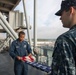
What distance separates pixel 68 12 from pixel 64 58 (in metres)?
0.31

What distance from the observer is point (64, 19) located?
59.9 inches

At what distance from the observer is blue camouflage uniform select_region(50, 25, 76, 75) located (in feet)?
4.52

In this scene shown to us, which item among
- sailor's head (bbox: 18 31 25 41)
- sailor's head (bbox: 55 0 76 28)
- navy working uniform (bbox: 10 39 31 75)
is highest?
sailor's head (bbox: 55 0 76 28)

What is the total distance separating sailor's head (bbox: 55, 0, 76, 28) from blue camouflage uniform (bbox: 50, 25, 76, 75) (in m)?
0.10

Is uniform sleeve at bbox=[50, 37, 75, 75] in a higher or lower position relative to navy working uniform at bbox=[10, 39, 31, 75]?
higher

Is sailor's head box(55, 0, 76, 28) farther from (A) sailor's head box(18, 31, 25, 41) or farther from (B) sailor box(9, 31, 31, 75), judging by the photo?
(B) sailor box(9, 31, 31, 75)

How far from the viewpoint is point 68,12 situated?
1.49 meters

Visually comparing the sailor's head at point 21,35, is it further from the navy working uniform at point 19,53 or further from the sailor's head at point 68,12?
the sailor's head at point 68,12

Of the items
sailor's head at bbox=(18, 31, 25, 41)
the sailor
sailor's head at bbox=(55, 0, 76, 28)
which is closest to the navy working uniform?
the sailor

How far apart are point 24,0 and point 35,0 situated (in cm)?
96

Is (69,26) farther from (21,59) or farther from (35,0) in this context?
(35,0)

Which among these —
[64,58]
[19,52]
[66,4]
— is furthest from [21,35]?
[64,58]

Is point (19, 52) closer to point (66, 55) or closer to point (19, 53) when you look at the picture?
point (19, 53)

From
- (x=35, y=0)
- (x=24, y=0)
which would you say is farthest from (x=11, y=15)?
(x=35, y=0)
